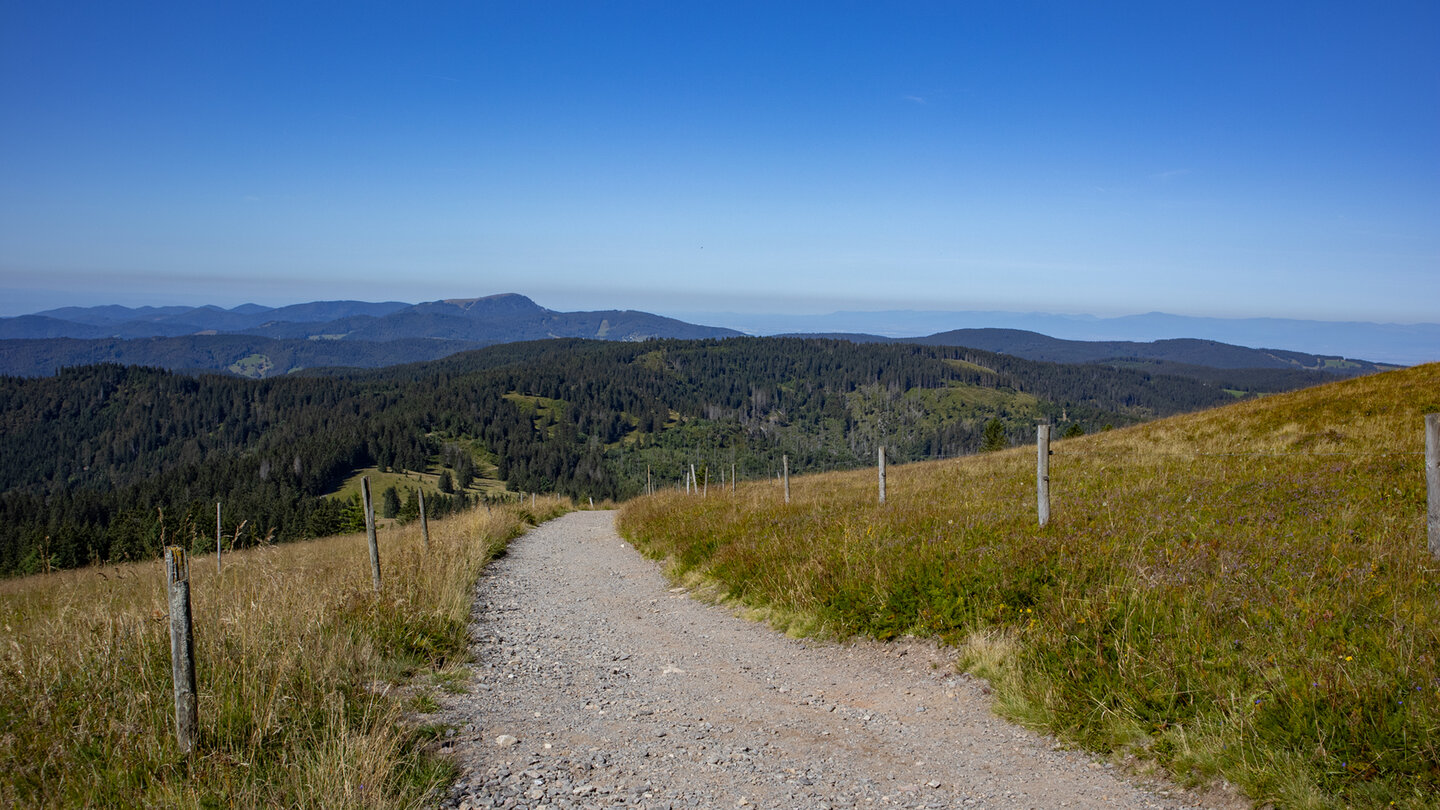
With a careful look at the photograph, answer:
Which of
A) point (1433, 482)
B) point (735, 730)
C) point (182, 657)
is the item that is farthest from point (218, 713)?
point (1433, 482)

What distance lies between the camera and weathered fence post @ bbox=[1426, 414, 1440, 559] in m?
6.76

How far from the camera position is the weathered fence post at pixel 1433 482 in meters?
6.76

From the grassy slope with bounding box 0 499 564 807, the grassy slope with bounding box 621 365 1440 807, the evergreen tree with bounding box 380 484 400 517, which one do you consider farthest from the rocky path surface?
the evergreen tree with bounding box 380 484 400 517

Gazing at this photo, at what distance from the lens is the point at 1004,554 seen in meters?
7.99

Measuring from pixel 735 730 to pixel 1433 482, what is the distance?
7.03m

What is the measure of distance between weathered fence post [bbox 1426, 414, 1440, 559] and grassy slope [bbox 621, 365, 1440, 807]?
213 millimetres

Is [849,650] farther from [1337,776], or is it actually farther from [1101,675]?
[1337,776]

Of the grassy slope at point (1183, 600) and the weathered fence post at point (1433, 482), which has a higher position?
the weathered fence post at point (1433, 482)

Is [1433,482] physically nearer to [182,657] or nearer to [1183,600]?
[1183,600]

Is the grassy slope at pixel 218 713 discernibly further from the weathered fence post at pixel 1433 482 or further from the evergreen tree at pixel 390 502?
the evergreen tree at pixel 390 502

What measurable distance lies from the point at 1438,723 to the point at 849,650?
4640 mm

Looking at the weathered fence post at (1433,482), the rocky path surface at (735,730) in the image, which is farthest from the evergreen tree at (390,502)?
the weathered fence post at (1433,482)

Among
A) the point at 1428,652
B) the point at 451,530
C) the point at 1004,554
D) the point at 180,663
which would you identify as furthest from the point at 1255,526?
the point at 451,530

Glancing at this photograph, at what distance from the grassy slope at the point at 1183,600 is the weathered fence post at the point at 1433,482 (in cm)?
21
